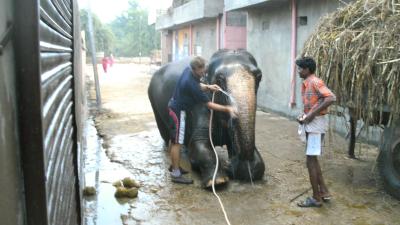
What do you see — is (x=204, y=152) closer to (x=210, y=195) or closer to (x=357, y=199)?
(x=210, y=195)

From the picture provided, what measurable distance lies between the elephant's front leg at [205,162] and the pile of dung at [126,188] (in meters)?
0.77

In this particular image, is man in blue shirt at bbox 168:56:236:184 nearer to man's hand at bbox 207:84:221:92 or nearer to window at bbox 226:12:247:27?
man's hand at bbox 207:84:221:92

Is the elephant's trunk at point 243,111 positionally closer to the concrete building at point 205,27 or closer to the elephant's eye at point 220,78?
the elephant's eye at point 220,78

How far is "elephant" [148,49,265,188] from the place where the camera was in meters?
5.17

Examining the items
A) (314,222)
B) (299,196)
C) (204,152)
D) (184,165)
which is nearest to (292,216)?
(314,222)

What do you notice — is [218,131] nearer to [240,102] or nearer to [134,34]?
[240,102]

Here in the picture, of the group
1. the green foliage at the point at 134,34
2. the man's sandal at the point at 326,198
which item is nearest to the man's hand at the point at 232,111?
the man's sandal at the point at 326,198

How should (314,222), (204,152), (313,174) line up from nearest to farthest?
(314,222), (313,174), (204,152)

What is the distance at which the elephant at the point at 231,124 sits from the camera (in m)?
5.17

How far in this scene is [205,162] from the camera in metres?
5.55

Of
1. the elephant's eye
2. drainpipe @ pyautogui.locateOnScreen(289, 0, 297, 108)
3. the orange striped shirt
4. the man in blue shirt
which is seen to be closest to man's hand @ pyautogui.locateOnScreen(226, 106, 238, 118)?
the man in blue shirt

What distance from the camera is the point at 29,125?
1104 mm

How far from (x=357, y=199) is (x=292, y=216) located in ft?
2.86

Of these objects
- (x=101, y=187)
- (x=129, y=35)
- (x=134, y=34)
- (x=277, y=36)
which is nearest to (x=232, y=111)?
(x=101, y=187)
